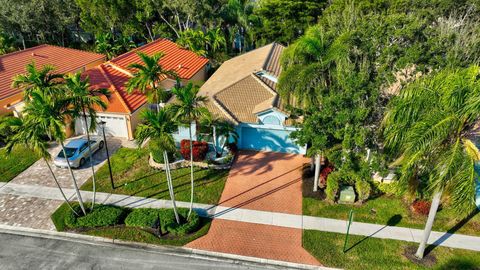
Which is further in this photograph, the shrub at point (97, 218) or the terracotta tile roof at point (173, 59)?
the terracotta tile roof at point (173, 59)

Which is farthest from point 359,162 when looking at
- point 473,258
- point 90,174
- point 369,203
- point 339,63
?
point 90,174

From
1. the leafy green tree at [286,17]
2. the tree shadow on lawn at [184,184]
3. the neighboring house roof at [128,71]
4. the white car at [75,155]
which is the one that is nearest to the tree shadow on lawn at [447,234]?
the tree shadow on lawn at [184,184]

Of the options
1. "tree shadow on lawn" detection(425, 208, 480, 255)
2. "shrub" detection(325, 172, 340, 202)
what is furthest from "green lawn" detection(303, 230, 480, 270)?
"shrub" detection(325, 172, 340, 202)

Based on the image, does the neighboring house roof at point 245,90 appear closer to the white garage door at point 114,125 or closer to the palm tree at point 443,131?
the white garage door at point 114,125

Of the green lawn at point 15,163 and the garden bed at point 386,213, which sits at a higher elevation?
the green lawn at point 15,163

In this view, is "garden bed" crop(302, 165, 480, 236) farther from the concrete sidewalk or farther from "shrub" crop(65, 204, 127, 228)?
"shrub" crop(65, 204, 127, 228)

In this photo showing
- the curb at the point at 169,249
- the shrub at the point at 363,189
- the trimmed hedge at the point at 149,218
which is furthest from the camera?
the shrub at the point at 363,189

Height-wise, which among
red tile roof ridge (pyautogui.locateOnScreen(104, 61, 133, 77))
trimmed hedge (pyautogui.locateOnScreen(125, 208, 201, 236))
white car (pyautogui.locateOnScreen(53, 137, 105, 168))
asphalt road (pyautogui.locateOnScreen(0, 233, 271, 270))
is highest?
red tile roof ridge (pyautogui.locateOnScreen(104, 61, 133, 77))
